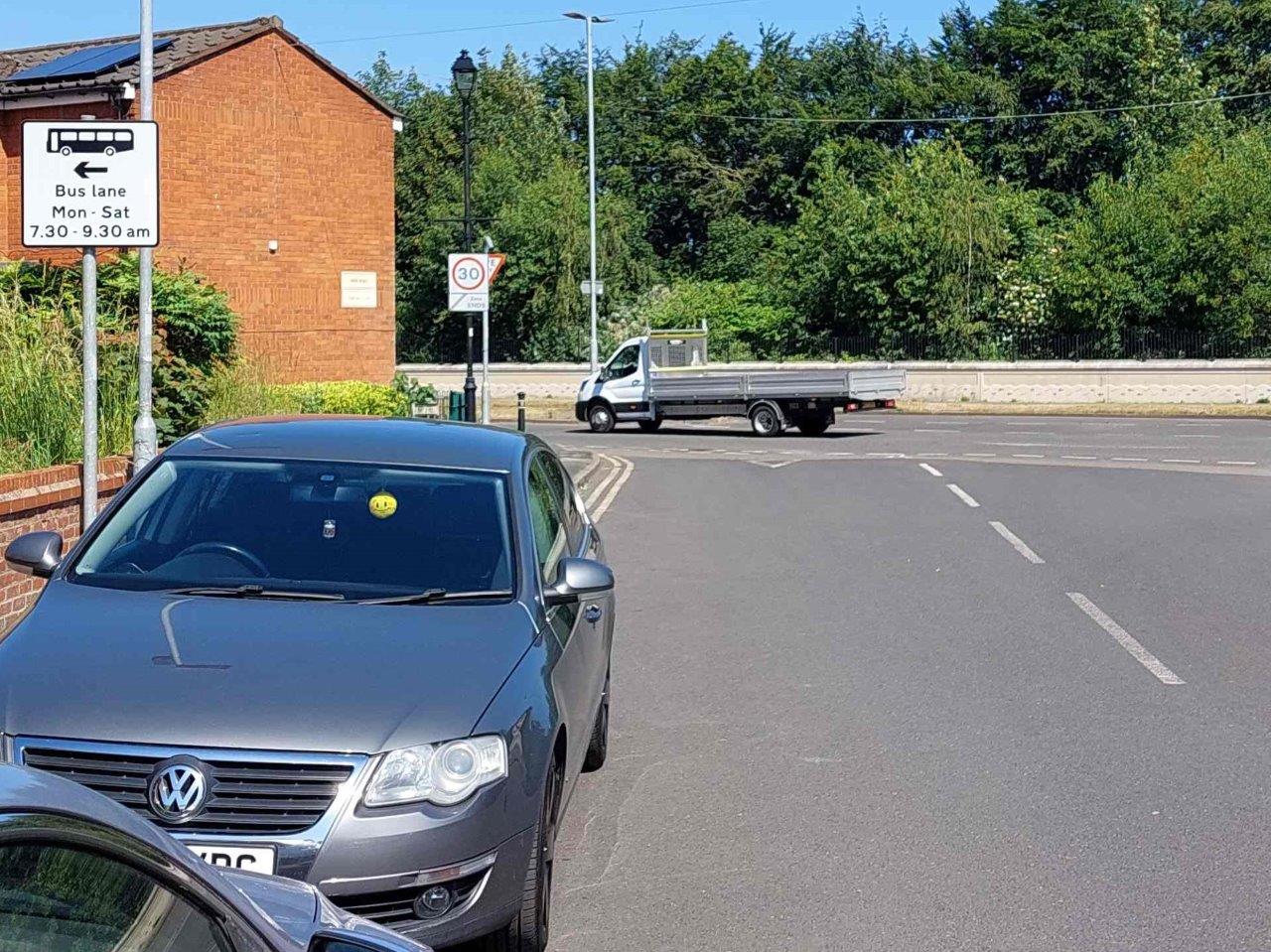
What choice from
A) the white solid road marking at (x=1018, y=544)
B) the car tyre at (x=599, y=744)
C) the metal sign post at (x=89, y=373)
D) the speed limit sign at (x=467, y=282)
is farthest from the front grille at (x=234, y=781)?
the speed limit sign at (x=467, y=282)

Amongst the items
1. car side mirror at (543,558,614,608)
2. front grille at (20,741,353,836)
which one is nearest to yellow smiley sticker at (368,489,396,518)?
car side mirror at (543,558,614,608)

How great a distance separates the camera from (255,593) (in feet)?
18.7

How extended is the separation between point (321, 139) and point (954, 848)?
92.1ft

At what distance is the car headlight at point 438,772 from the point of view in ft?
15.0

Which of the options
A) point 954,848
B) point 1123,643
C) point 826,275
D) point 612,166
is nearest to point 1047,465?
point 1123,643

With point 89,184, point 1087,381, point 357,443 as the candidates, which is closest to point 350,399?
point 89,184

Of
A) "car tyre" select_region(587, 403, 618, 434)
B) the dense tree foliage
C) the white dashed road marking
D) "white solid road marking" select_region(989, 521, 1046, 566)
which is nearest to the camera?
"white solid road marking" select_region(989, 521, 1046, 566)

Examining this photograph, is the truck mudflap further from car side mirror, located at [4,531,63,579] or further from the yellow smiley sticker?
car side mirror, located at [4,531,63,579]

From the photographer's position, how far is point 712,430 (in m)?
38.0

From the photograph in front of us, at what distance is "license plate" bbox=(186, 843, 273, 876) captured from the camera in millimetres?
4359

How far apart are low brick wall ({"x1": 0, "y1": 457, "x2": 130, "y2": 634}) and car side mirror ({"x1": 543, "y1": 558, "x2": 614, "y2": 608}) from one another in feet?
15.5

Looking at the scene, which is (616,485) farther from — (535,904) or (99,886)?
(99,886)

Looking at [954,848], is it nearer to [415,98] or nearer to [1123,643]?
[1123,643]

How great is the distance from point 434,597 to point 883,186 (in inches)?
2077
